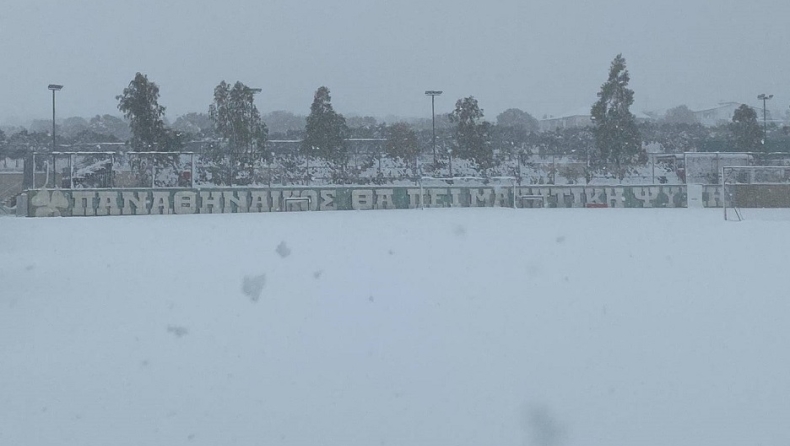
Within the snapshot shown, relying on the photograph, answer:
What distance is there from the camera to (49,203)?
27156 mm

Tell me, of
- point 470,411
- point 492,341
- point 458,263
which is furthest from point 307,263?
point 470,411

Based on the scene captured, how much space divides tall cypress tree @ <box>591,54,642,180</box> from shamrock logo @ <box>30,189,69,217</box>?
24.6 m

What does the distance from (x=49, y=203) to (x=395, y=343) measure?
74.5 feet

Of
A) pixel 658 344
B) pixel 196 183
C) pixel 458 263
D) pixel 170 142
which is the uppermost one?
pixel 170 142

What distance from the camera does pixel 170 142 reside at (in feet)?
128

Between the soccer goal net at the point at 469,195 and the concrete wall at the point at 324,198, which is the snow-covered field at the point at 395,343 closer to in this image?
the concrete wall at the point at 324,198

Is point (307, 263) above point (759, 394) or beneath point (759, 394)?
above

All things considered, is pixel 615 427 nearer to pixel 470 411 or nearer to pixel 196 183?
pixel 470 411

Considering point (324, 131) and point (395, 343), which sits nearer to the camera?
point (395, 343)

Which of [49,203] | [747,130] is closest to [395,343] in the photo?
[49,203]

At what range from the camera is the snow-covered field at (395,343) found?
665 centimetres

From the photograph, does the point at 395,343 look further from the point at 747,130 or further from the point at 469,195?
the point at 747,130

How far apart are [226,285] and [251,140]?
102ft

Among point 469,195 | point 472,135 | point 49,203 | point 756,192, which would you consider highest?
point 472,135
